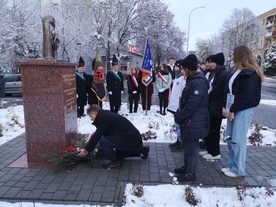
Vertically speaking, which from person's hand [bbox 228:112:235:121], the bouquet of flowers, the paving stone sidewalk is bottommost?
the paving stone sidewalk

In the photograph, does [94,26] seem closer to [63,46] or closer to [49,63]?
[63,46]

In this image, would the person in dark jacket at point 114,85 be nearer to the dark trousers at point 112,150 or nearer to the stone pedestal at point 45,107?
the stone pedestal at point 45,107

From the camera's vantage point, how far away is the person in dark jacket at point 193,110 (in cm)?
375

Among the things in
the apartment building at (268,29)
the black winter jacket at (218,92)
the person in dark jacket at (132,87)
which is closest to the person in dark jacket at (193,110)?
the black winter jacket at (218,92)

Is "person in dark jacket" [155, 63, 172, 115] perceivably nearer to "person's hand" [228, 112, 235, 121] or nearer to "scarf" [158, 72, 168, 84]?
"scarf" [158, 72, 168, 84]

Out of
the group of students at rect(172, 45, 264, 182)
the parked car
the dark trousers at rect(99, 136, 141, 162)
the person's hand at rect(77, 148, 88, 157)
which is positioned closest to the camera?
the group of students at rect(172, 45, 264, 182)

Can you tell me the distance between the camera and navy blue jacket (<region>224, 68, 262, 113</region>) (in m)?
3.78

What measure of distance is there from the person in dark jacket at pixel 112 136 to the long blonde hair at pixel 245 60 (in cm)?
215

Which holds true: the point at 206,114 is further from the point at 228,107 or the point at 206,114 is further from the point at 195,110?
the point at 228,107

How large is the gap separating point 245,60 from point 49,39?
3539mm

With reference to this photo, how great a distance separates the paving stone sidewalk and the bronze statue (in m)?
2.18

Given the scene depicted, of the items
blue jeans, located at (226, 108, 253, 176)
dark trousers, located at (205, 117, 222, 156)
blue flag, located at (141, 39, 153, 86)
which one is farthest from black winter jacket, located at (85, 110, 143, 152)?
blue flag, located at (141, 39, 153, 86)

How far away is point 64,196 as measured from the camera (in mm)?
3676

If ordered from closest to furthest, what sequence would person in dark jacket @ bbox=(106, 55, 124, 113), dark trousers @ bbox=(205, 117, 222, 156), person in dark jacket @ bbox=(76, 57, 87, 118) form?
dark trousers @ bbox=(205, 117, 222, 156), person in dark jacket @ bbox=(76, 57, 87, 118), person in dark jacket @ bbox=(106, 55, 124, 113)
